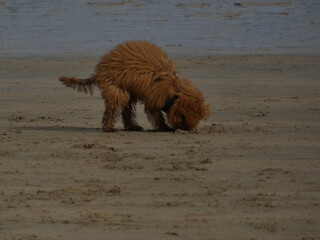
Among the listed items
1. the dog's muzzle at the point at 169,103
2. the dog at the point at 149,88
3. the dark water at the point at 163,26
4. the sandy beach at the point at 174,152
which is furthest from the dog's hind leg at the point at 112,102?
the dark water at the point at 163,26

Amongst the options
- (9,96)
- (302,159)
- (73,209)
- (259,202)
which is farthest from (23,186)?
(9,96)

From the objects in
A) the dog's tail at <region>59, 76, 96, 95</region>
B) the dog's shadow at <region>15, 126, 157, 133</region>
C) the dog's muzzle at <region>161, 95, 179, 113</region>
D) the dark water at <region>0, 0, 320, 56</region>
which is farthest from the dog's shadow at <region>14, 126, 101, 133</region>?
the dark water at <region>0, 0, 320, 56</region>

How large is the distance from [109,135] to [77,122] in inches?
50.7

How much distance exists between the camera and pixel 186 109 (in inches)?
424

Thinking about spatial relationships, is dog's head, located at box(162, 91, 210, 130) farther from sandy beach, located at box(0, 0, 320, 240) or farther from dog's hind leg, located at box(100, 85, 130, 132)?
dog's hind leg, located at box(100, 85, 130, 132)

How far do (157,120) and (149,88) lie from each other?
1.34ft

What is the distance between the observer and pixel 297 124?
11453 millimetres

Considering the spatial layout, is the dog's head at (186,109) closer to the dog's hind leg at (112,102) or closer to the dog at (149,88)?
the dog at (149,88)

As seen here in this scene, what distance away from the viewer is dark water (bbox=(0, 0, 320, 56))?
20328 millimetres

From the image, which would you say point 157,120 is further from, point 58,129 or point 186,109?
point 58,129

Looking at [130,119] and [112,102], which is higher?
[112,102]

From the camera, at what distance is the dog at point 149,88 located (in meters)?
10.8

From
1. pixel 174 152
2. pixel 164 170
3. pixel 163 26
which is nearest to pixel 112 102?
pixel 174 152

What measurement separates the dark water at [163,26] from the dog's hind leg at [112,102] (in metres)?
8.28
